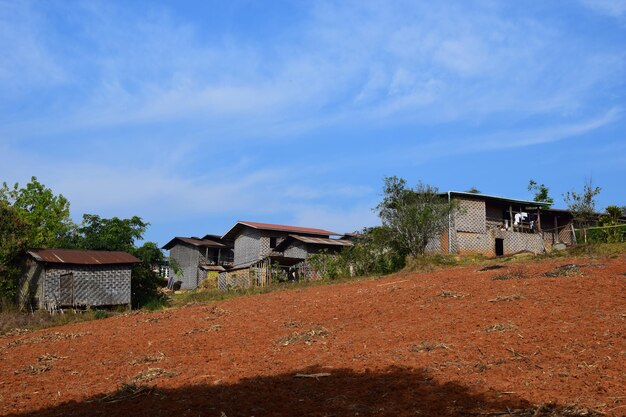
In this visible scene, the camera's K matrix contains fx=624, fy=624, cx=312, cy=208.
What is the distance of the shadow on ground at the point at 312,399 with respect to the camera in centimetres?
718

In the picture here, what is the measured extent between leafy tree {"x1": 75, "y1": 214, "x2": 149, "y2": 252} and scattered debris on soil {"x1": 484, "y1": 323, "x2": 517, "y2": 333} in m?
25.7

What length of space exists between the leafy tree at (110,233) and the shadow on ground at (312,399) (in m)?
25.5

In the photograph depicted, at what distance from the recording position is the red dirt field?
7.58 m

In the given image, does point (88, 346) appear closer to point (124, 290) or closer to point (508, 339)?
point (508, 339)

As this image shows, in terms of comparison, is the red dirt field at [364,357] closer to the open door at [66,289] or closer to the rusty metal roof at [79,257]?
the open door at [66,289]

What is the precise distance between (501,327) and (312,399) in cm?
453

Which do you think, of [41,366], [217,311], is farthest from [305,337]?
[217,311]

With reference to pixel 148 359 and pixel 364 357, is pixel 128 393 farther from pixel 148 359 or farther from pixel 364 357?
pixel 364 357

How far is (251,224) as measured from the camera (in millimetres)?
47531

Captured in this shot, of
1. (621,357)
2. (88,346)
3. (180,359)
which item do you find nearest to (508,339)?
(621,357)

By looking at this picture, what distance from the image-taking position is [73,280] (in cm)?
2581

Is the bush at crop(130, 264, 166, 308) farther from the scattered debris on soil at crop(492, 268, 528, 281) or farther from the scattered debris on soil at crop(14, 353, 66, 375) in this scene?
the scattered debris on soil at crop(492, 268, 528, 281)

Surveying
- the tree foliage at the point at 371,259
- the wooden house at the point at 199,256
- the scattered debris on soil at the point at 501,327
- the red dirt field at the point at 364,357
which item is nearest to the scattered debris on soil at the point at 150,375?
the red dirt field at the point at 364,357

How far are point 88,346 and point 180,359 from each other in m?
4.06
